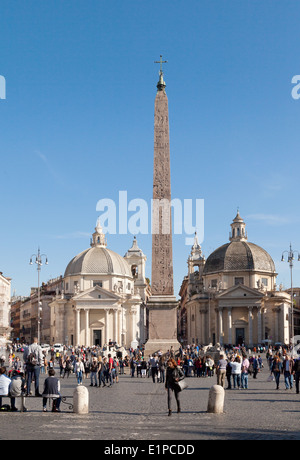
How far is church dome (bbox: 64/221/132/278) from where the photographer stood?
276 ft

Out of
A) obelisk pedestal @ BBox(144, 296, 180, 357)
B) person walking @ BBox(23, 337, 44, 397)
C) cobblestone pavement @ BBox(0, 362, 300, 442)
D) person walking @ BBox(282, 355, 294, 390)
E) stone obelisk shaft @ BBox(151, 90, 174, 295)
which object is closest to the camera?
cobblestone pavement @ BBox(0, 362, 300, 442)

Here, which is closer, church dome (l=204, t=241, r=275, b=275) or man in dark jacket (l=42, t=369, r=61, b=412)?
man in dark jacket (l=42, t=369, r=61, b=412)

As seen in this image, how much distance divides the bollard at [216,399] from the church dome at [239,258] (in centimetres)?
6558

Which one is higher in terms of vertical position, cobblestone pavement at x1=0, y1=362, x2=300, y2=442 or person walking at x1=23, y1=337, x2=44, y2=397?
person walking at x1=23, y1=337, x2=44, y2=397

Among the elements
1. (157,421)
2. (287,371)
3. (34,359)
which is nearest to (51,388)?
(34,359)

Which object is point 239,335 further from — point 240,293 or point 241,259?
point 241,259

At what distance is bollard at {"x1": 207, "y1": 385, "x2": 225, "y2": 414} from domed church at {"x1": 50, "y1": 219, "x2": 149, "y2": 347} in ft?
207

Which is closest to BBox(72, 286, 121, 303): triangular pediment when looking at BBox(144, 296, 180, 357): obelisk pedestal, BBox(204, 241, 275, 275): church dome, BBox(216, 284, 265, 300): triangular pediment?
BBox(204, 241, 275, 275): church dome

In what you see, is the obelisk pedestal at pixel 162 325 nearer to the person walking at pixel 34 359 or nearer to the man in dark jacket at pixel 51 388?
the person walking at pixel 34 359

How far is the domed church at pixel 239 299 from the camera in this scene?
76188 mm

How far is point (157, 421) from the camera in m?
12.8

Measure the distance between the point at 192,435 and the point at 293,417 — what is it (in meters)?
3.91

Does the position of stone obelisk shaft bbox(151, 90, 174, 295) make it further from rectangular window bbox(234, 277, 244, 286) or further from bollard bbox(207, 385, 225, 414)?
rectangular window bbox(234, 277, 244, 286)

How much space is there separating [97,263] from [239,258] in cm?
1791
